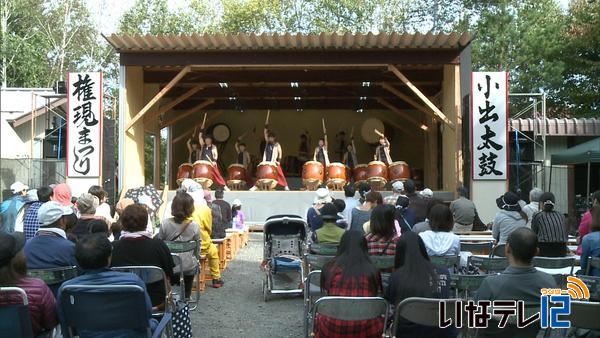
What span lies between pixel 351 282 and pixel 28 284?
149 cm

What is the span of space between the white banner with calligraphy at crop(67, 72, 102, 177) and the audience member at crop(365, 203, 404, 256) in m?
7.53

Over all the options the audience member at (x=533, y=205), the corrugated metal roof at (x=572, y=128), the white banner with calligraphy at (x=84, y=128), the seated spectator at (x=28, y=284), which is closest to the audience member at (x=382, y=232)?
the seated spectator at (x=28, y=284)

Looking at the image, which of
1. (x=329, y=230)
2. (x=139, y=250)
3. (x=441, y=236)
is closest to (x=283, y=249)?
(x=329, y=230)

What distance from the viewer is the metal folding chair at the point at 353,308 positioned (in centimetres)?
297

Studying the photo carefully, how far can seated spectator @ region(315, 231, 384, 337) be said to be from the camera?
120 inches

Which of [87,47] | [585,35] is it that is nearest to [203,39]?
[585,35]

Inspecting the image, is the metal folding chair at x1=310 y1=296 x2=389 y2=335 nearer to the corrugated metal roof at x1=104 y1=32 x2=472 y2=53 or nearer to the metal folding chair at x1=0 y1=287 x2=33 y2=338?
the metal folding chair at x1=0 y1=287 x2=33 y2=338

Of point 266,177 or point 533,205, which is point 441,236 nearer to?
point 533,205

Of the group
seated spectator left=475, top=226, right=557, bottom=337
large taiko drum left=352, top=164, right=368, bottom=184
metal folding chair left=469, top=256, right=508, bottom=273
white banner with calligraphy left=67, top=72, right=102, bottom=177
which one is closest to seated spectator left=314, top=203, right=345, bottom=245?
metal folding chair left=469, top=256, right=508, bottom=273

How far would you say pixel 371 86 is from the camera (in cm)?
1500

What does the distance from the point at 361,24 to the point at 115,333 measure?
2668 cm

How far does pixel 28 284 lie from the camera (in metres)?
2.91

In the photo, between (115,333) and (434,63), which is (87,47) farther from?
(115,333)

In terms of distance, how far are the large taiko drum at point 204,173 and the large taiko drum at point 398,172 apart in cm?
350
